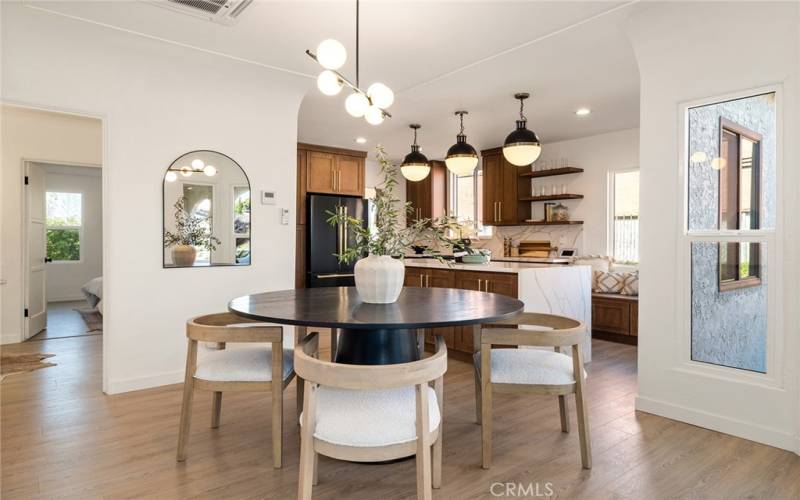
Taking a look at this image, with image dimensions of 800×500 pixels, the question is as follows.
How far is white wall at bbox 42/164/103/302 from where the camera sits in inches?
335

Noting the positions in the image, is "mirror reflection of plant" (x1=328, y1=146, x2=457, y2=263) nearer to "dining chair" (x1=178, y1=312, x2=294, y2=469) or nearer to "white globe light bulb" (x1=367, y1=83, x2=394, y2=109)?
"white globe light bulb" (x1=367, y1=83, x2=394, y2=109)

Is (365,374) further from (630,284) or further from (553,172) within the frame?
(553,172)

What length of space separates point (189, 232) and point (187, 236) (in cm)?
4

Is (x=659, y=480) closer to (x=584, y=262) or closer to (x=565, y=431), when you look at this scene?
(x=565, y=431)

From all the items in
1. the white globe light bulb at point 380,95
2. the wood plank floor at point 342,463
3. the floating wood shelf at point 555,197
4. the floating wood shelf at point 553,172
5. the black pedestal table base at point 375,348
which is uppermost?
the floating wood shelf at point 553,172

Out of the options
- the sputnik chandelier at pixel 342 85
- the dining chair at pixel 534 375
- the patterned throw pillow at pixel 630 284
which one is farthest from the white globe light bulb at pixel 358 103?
the patterned throw pillow at pixel 630 284

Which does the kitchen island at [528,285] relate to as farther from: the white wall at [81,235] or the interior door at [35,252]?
the white wall at [81,235]

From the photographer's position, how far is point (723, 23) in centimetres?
259

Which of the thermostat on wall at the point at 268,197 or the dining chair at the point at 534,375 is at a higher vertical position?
the thermostat on wall at the point at 268,197

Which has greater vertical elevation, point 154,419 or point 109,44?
point 109,44

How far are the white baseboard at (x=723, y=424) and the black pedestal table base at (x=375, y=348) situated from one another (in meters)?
1.73

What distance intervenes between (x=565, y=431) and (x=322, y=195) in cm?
443

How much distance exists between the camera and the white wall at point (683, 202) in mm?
2410

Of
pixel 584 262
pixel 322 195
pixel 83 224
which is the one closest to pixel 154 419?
pixel 322 195
